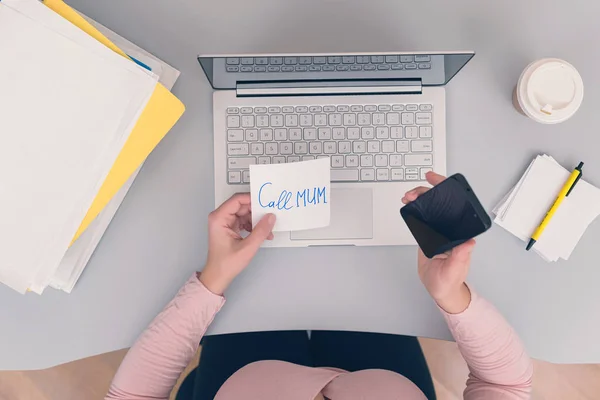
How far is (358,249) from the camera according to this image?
74 cm

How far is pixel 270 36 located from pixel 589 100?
52cm

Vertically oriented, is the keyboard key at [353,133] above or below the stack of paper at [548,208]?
above

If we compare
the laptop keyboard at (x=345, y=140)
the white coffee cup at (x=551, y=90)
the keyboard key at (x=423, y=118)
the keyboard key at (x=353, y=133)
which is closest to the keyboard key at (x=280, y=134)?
the laptop keyboard at (x=345, y=140)

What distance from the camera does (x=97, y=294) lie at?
0.72 meters

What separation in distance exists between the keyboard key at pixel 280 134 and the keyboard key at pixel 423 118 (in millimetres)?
205

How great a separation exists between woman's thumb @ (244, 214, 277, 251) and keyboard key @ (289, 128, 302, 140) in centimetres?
13

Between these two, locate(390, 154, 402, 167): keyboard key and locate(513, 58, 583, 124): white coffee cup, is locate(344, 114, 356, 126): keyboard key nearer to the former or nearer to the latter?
locate(390, 154, 402, 167): keyboard key

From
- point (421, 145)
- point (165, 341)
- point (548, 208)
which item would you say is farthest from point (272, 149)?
point (548, 208)

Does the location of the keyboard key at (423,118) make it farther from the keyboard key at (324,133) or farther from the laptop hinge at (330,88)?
the keyboard key at (324,133)

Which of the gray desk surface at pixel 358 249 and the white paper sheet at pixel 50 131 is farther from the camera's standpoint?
the gray desk surface at pixel 358 249

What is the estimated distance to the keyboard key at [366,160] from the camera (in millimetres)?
721

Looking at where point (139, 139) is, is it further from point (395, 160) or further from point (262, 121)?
point (395, 160)

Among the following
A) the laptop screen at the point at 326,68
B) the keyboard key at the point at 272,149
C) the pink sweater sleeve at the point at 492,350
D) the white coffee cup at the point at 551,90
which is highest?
the laptop screen at the point at 326,68

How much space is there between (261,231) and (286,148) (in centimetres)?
14
